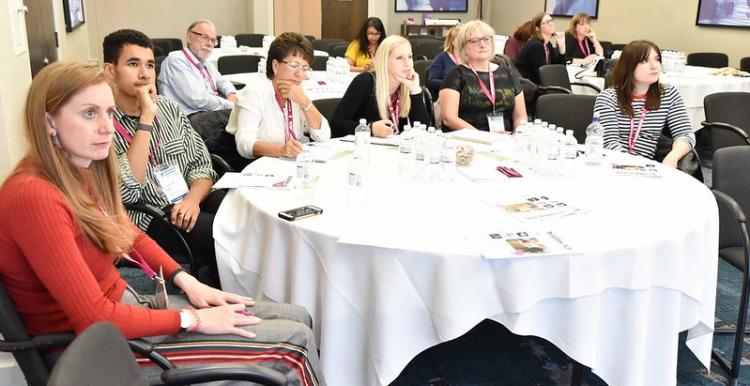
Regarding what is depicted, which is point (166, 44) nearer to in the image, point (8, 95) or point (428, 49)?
point (428, 49)

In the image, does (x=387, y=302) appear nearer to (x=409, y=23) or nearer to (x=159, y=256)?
(x=159, y=256)

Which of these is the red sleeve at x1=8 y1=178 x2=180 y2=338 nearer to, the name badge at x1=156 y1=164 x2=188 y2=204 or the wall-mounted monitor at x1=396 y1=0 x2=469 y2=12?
the name badge at x1=156 y1=164 x2=188 y2=204

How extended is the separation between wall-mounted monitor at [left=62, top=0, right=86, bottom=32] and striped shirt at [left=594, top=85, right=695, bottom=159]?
21.1ft

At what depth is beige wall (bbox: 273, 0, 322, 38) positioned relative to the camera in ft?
40.6

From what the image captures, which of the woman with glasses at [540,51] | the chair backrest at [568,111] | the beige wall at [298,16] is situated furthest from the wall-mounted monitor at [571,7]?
the chair backrest at [568,111]

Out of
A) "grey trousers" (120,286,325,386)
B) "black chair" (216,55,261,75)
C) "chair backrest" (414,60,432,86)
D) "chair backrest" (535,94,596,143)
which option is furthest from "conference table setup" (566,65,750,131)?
"grey trousers" (120,286,325,386)

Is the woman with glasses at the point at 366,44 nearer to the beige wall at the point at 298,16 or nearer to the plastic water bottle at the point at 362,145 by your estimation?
the plastic water bottle at the point at 362,145

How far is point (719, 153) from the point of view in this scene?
292cm

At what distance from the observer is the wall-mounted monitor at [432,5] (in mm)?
13891

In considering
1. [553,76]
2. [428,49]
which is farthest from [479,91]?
[428,49]

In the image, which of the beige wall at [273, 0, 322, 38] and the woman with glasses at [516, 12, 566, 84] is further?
the beige wall at [273, 0, 322, 38]

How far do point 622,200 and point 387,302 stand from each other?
3.62 ft

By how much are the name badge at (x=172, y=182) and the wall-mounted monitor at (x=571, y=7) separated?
10.2 m

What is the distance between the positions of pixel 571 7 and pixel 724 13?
132 inches
